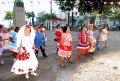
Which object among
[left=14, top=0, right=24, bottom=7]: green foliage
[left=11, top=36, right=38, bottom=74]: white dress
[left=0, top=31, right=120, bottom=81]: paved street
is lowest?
[left=0, top=31, right=120, bottom=81]: paved street

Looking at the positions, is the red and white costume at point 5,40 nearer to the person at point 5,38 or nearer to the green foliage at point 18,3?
the person at point 5,38

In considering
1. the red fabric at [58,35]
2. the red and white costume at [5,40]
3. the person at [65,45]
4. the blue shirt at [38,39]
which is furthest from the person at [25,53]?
the red and white costume at [5,40]

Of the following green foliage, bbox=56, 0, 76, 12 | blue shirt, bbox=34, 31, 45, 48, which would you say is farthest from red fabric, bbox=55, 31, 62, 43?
green foliage, bbox=56, 0, 76, 12

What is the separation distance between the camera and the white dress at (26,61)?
7.25 metres

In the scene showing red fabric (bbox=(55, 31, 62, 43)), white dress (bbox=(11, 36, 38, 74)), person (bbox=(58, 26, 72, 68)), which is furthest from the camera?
red fabric (bbox=(55, 31, 62, 43))

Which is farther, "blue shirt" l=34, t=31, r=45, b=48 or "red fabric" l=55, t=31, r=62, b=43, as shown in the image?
"red fabric" l=55, t=31, r=62, b=43

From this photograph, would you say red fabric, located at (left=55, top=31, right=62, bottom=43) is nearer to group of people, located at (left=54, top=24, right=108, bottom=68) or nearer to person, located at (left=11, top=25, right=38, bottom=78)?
group of people, located at (left=54, top=24, right=108, bottom=68)

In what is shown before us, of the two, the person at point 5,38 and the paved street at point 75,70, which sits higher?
the person at point 5,38

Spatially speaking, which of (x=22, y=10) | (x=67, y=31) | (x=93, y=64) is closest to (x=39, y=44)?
(x=67, y=31)

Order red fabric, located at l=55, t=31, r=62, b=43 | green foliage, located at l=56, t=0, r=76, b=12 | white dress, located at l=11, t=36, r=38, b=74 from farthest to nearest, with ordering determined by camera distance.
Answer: green foliage, located at l=56, t=0, r=76, b=12 → red fabric, located at l=55, t=31, r=62, b=43 → white dress, located at l=11, t=36, r=38, b=74

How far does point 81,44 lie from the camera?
10961mm

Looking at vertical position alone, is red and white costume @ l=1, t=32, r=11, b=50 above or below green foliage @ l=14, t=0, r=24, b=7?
below

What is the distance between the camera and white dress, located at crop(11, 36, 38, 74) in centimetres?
725

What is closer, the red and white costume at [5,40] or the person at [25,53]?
the person at [25,53]
